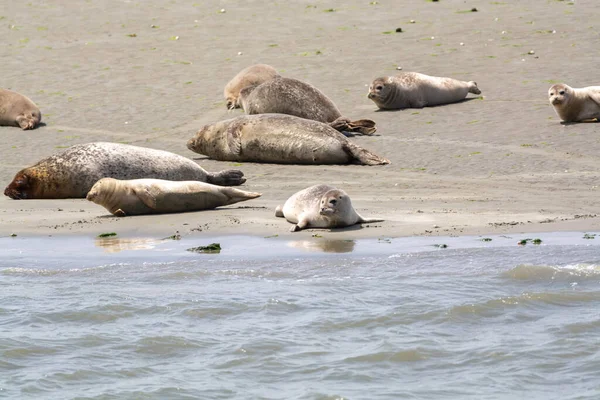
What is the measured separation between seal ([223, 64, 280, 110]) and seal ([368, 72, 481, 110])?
1786 millimetres

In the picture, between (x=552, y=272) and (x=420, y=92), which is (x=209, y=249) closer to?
(x=552, y=272)

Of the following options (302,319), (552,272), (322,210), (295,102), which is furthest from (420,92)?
(302,319)

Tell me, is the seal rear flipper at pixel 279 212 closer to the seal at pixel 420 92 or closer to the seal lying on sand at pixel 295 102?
the seal lying on sand at pixel 295 102

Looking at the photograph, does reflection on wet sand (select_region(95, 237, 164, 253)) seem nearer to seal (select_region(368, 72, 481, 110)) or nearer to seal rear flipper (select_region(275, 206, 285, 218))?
seal rear flipper (select_region(275, 206, 285, 218))

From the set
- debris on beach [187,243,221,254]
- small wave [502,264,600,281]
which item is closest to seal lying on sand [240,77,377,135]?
debris on beach [187,243,221,254]

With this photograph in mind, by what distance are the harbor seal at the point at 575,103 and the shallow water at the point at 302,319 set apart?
16.6ft

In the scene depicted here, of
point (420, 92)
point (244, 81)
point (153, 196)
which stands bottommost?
point (153, 196)

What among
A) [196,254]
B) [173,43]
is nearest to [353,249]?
[196,254]

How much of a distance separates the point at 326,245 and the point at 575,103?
19.2 ft

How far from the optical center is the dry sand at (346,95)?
27.8ft

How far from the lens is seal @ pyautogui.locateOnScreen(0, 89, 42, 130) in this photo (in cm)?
1354

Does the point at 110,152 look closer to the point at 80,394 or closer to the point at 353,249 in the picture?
the point at 353,249

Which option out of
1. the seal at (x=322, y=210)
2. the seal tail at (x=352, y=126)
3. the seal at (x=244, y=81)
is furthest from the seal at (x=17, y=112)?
the seal at (x=322, y=210)

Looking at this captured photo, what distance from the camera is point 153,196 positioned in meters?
8.59
